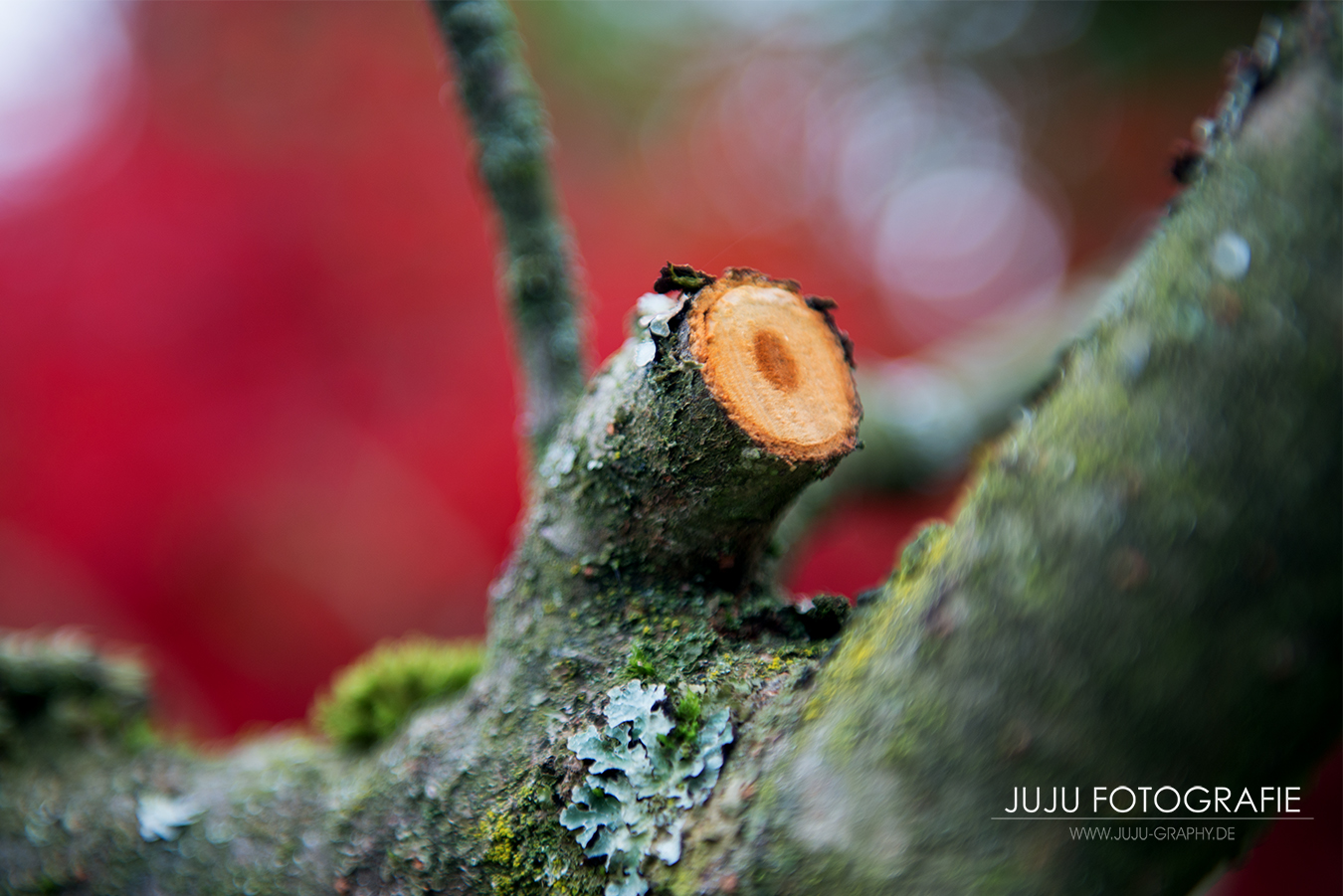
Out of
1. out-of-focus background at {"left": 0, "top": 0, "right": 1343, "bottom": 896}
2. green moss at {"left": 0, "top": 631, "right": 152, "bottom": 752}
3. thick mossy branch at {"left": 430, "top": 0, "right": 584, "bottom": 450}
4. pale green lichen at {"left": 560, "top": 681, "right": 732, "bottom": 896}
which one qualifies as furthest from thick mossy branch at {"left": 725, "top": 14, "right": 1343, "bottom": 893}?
out-of-focus background at {"left": 0, "top": 0, "right": 1343, "bottom": 896}

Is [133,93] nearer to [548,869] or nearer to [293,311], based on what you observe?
[293,311]

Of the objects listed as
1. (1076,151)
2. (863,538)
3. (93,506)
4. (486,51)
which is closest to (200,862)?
(486,51)

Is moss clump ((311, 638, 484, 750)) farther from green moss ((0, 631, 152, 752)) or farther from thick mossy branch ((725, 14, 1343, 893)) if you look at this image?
thick mossy branch ((725, 14, 1343, 893))

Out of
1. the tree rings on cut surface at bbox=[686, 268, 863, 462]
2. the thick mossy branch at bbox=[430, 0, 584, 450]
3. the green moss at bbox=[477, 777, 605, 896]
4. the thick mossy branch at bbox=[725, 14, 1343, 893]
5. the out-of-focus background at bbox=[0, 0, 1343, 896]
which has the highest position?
the out-of-focus background at bbox=[0, 0, 1343, 896]

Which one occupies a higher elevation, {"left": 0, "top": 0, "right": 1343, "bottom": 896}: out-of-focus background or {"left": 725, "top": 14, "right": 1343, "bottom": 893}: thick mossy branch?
{"left": 0, "top": 0, "right": 1343, "bottom": 896}: out-of-focus background

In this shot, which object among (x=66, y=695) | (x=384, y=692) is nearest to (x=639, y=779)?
(x=384, y=692)

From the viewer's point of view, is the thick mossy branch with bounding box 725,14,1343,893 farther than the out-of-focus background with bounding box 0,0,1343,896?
No
